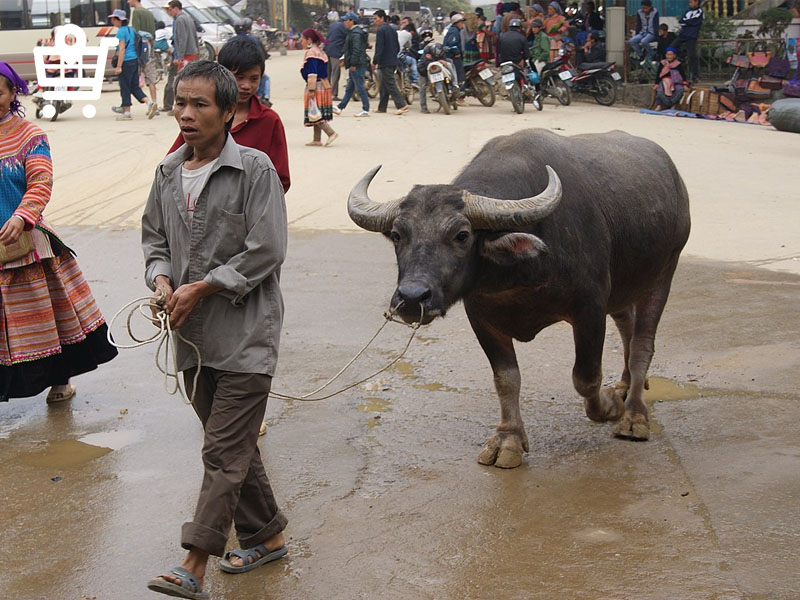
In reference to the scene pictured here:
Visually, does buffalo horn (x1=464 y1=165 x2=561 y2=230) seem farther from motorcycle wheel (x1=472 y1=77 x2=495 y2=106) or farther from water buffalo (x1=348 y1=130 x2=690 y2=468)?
motorcycle wheel (x1=472 y1=77 x2=495 y2=106)

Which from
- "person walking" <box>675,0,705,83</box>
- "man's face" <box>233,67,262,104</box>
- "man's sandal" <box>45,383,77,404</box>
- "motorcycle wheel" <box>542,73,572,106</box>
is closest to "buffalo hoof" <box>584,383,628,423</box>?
"man's face" <box>233,67,262,104</box>

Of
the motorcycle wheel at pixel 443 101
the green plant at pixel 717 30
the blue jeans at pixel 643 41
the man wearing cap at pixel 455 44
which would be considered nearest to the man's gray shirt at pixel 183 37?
the motorcycle wheel at pixel 443 101

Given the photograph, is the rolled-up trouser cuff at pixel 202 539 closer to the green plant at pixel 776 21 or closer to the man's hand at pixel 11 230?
Answer: the man's hand at pixel 11 230

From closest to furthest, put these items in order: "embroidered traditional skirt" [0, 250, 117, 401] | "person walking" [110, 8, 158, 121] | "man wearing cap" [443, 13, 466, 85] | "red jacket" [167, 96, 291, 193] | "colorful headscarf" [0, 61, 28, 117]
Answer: "red jacket" [167, 96, 291, 193]
"colorful headscarf" [0, 61, 28, 117]
"embroidered traditional skirt" [0, 250, 117, 401]
"person walking" [110, 8, 158, 121]
"man wearing cap" [443, 13, 466, 85]

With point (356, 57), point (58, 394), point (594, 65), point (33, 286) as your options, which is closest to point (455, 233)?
point (33, 286)

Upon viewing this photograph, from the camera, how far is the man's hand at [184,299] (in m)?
3.16

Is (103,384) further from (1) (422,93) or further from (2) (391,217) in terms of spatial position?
(1) (422,93)

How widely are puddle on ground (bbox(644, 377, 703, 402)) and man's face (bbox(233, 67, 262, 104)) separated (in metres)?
2.62

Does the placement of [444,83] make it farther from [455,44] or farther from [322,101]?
[322,101]

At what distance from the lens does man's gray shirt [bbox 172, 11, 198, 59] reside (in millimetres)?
17984

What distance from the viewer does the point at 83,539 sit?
3771 millimetres

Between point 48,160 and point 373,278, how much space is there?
3.26 meters

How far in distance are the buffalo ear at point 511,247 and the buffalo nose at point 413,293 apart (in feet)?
1.36

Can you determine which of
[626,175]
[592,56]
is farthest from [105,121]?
[626,175]
